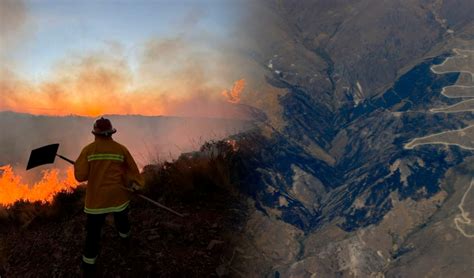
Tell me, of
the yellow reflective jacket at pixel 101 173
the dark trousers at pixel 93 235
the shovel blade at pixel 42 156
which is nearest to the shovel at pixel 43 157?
the shovel blade at pixel 42 156

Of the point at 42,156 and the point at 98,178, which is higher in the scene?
the point at 42,156

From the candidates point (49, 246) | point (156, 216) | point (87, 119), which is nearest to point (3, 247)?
point (49, 246)

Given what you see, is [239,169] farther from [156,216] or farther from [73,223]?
[73,223]

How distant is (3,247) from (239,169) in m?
7.70

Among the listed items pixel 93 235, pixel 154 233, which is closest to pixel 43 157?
pixel 93 235

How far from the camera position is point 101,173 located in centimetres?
1116

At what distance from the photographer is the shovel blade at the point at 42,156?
38.8 ft

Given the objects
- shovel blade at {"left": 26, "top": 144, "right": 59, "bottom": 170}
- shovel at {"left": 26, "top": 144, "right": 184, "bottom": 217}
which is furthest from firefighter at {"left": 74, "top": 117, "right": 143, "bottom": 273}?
shovel blade at {"left": 26, "top": 144, "right": 59, "bottom": 170}

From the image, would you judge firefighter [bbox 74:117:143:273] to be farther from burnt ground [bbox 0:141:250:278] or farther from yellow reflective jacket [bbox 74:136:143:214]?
burnt ground [bbox 0:141:250:278]

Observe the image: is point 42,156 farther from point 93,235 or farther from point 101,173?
point 93,235

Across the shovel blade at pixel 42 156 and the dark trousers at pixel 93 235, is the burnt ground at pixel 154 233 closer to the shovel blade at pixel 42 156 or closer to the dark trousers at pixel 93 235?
the dark trousers at pixel 93 235

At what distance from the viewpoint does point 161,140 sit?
65188 millimetres

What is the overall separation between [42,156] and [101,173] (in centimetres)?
210

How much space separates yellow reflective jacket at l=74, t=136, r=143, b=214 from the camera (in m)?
11.1
